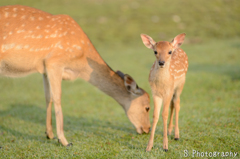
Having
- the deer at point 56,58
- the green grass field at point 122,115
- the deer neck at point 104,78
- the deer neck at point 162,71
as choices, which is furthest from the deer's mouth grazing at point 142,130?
the deer neck at point 162,71

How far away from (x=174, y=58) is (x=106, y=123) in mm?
3032

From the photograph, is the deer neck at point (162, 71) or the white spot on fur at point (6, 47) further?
the white spot on fur at point (6, 47)

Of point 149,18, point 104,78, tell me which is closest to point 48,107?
point 104,78

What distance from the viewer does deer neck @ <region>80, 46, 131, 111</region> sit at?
19.6 feet

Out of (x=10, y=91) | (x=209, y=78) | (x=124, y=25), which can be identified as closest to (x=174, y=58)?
(x=209, y=78)

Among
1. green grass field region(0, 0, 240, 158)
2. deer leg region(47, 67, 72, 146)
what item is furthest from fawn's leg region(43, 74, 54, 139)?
deer leg region(47, 67, 72, 146)

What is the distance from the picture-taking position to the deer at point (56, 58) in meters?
5.38

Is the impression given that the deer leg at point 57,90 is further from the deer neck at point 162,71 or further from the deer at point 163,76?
the deer neck at point 162,71

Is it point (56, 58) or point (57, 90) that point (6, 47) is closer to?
point (56, 58)

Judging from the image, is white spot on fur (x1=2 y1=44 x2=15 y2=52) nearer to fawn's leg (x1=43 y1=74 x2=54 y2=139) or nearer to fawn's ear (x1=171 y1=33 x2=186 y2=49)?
fawn's leg (x1=43 y1=74 x2=54 y2=139)

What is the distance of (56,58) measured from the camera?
5.41 metres

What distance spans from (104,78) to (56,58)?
1208 millimetres

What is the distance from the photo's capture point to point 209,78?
36.4 ft

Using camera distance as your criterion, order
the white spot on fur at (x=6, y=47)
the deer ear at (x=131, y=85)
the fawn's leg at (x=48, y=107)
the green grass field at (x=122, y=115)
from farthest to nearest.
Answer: the fawn's leg at (x=48, y=107)
the deer ear at (x=131, y=85)
the white spot on fur at (x=6, y=47)
the green grass field at (x=122, y=115)
